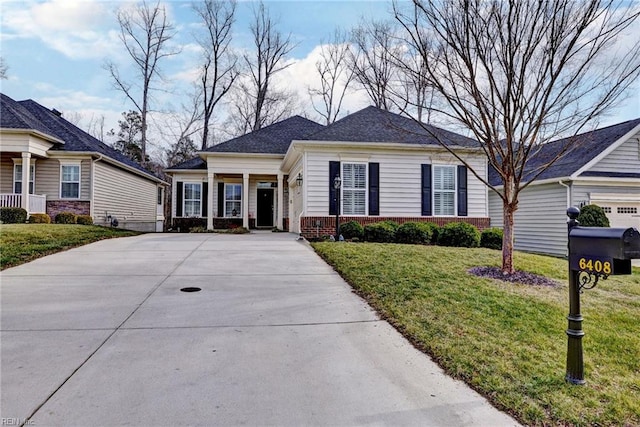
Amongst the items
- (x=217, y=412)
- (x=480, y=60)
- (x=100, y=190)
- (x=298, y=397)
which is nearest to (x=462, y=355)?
(x=298, y=397)

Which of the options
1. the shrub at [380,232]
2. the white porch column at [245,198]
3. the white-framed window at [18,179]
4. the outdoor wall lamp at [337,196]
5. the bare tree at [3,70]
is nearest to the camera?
the outdoor wall lamp at [337,196]

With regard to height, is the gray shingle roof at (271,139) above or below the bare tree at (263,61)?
below

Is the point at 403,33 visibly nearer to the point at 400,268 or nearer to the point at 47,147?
the point at 400,268

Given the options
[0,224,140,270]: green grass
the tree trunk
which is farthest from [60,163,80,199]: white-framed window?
the tree trunk

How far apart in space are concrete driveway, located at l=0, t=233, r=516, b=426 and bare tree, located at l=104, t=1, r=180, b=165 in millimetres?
22713

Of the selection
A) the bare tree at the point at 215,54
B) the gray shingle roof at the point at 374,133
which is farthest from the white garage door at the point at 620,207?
the bare tree at the point at 215,54

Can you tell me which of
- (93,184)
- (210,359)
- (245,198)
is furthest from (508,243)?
(93,184)

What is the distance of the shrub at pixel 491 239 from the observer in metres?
11.5

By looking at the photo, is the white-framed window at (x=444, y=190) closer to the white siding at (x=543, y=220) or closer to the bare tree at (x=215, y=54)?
the white siding at (x=543, y=220)

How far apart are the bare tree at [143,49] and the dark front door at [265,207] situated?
1070cm

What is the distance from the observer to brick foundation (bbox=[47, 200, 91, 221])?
15.1 metres

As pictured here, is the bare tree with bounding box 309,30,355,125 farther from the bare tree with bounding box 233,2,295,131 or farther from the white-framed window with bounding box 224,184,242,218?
the white-framed window with bounding box 224,184,242,218

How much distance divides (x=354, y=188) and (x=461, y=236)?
12.5ft

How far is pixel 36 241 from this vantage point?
8664 millimetres
